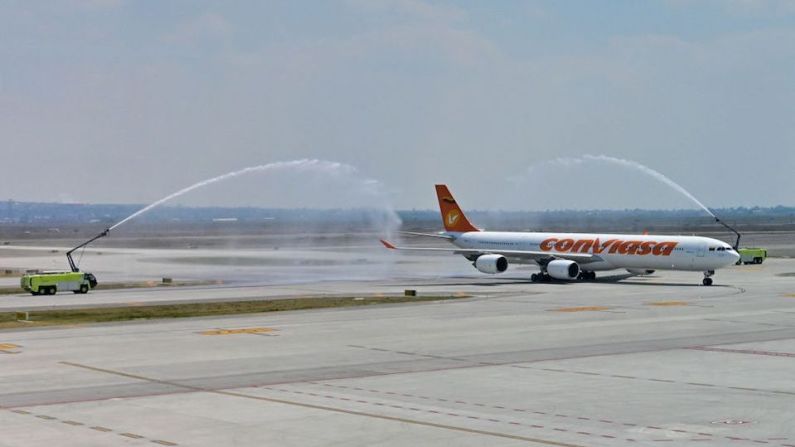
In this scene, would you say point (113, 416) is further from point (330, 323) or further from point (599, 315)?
point (599, 315)

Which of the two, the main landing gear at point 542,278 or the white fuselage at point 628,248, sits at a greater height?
the white fuselage at point 628,248

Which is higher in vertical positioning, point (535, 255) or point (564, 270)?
point (535, 255)

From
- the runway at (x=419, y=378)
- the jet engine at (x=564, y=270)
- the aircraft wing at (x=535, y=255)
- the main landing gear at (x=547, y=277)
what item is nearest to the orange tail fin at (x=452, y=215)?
the aircraft wing at (x=535, y=255)

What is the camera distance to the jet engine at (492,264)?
89250mm

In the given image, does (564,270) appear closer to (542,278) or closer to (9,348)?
(542,278)

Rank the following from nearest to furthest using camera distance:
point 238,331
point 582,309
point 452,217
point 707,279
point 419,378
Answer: point 419,378 → point 238,331 → point 582,309 → point 707,279 → point 452,217

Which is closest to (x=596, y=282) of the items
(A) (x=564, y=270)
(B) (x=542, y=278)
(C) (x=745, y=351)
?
(A) (x=564, y=270)

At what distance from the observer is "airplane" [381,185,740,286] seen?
7906 cm

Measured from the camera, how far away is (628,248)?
8344 centimetres

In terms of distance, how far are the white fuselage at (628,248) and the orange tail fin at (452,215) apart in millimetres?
3462

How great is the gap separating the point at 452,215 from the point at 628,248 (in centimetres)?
2166

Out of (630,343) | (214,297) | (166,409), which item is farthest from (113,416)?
(214,297)

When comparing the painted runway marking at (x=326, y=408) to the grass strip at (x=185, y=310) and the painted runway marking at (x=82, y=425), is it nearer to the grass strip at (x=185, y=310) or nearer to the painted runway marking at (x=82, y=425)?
the painted runway marking at (x=82, y=425)

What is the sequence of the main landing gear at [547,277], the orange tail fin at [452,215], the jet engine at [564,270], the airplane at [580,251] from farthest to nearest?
the orange tail fin at [452,215] < the main landing gear at [547,277] < the jet engine at [564,270] < the airplane at [580,251]
